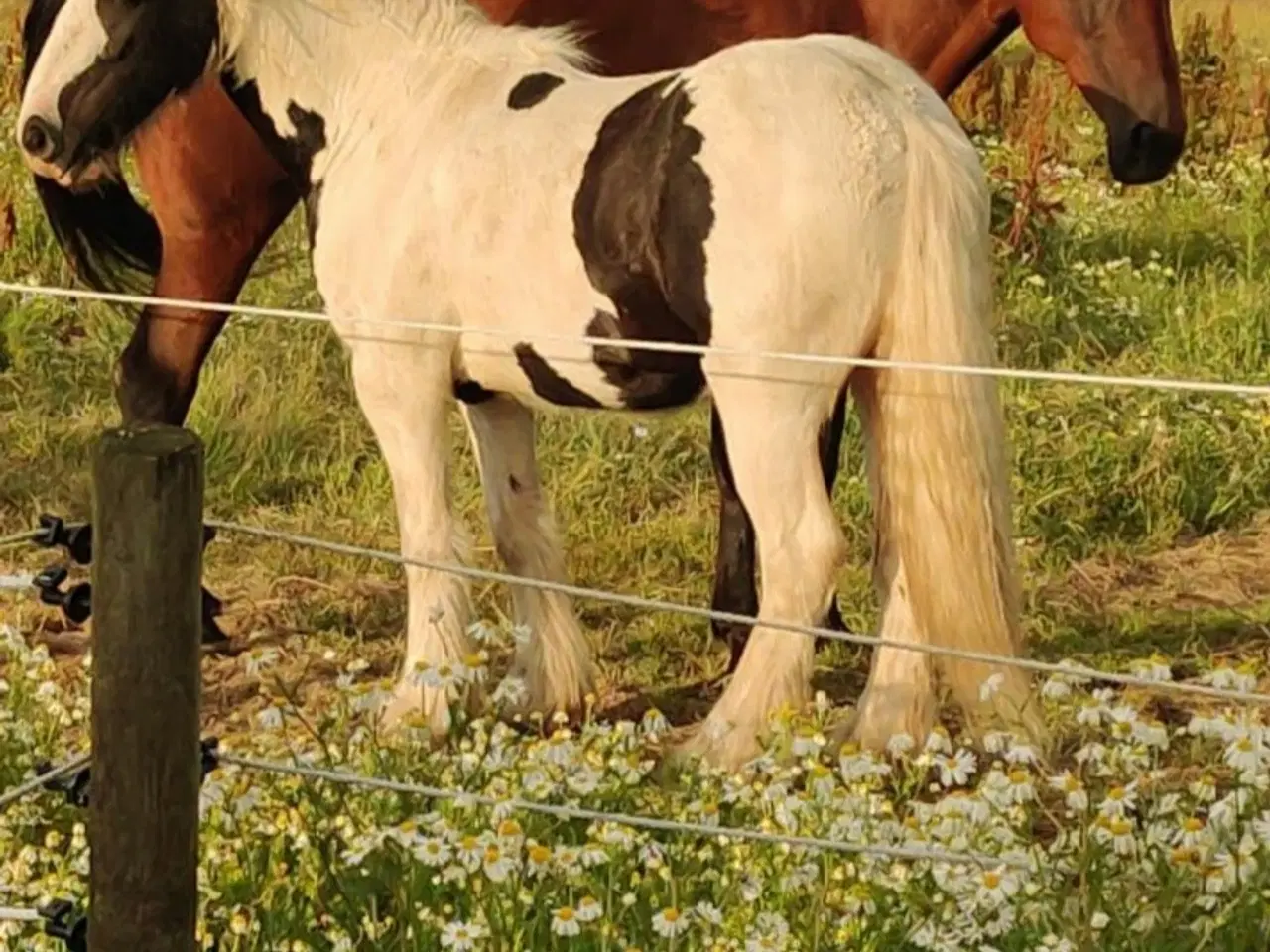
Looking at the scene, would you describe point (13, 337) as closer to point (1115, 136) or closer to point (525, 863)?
point (1115, 136)

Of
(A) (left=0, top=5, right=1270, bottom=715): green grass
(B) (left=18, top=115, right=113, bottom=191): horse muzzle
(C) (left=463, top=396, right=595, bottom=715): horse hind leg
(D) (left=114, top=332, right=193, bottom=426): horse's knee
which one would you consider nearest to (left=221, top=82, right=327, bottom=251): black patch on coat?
(B) (left=18, top=115, right=113, bottom=191): horse muzzle

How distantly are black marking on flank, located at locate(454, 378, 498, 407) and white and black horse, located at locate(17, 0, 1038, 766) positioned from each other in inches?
0.4

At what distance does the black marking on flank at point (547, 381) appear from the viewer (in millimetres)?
4293

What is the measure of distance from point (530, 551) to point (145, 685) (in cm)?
232

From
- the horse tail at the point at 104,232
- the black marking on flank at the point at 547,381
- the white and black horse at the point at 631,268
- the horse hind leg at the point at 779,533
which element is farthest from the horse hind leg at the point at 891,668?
the horse tail at the point at 104,232

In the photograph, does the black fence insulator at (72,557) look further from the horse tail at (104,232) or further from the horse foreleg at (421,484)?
the horse tail at (104,232)

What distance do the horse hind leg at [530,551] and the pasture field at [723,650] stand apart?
15cm

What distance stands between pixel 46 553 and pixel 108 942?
3589 millimetres

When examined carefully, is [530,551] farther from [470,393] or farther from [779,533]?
[779,533]

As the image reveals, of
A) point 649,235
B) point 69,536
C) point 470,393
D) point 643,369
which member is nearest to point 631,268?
point 649,235

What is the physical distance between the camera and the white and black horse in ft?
13.0

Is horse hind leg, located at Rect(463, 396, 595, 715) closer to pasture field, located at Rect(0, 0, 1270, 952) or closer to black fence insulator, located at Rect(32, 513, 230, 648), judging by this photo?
pasture field, located at Rect(0, 0, 1270, 952)

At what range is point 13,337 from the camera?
7328mm

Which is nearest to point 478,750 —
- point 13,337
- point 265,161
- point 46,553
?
point 265,161
